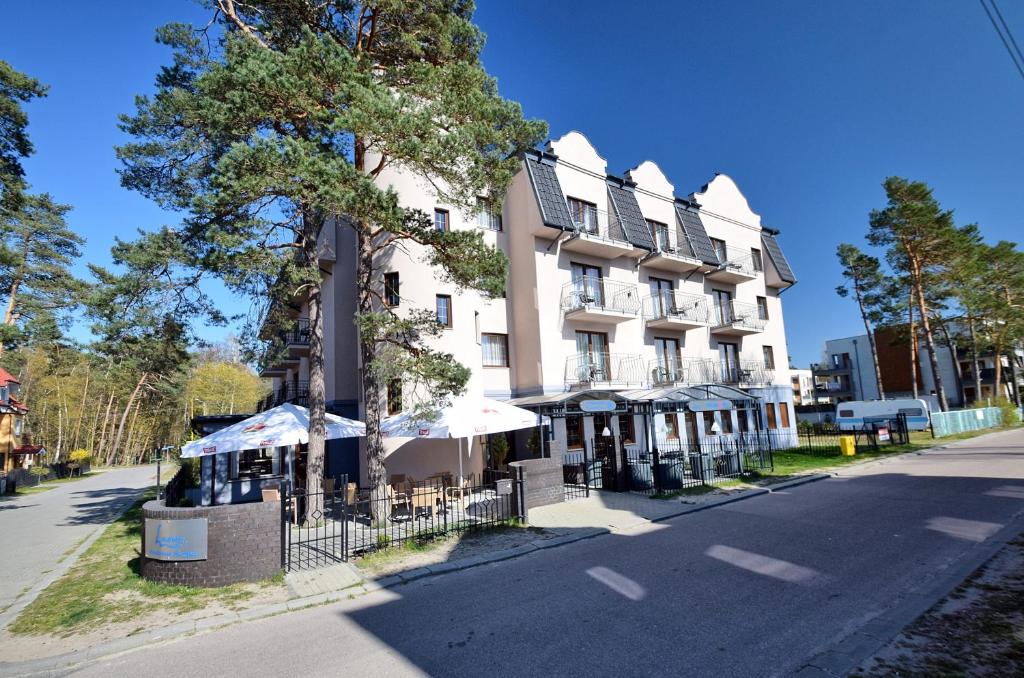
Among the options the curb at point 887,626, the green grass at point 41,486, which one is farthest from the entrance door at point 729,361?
the green grass at point 41,486

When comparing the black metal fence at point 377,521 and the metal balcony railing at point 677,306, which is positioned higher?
the metal balcony railing at point 677,306

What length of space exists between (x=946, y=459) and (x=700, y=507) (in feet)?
46.2

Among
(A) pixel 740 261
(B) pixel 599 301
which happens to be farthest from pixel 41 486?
(A) pixel 740 261

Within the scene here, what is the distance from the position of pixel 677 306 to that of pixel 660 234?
357 centimetres

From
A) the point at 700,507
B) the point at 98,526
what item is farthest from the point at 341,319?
the point at 700,507

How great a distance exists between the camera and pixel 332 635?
230 inches

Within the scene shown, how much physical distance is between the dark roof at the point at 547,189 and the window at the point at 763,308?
48.7 ft

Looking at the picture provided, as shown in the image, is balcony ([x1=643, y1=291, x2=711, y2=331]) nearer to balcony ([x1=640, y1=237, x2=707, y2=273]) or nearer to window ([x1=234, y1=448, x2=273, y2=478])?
balcony ([x1=640, y1=237, x2=707, y2=273])

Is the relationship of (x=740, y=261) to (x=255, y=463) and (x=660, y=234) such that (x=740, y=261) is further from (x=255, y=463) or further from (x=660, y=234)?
(x=255, y=463)

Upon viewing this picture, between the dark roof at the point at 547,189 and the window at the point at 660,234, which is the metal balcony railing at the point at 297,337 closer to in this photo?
the dark roof at the point at 547,189

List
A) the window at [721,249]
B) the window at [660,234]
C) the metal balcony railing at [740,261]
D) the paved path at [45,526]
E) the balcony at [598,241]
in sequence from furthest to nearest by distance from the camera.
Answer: the window at [721,249]
the metal balcony railing at [740,261]
the window at [660,234]
the balcony at [598,241]
the paved path at [45,526]

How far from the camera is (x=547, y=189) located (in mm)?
19812

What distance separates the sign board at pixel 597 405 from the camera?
14.8 m

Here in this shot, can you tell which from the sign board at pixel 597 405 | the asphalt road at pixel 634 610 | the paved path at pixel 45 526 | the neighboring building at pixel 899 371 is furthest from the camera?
the neighboring building at pixel 899 371
